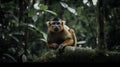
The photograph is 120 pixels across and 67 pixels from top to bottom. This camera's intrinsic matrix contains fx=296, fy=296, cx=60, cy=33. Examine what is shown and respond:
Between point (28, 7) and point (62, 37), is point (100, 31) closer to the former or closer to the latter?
point (62, 37)

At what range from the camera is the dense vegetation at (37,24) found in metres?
4.76

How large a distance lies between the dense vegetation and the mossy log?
48.5 inches

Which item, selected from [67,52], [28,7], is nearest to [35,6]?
[28,7]

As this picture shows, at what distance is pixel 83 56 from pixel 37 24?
2.55 metres

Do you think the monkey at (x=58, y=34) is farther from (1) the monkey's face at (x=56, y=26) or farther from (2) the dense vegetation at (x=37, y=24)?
(2) the dense vegetation at (x=37, y=24)

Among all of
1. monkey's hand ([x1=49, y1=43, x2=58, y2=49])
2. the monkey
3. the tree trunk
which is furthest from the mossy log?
the monkey

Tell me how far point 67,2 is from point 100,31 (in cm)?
228

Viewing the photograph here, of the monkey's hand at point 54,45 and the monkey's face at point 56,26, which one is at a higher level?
the monkey's face at point 56,26

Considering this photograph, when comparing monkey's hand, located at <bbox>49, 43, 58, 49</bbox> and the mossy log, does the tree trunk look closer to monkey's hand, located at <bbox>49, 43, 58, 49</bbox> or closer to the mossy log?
the mossy log

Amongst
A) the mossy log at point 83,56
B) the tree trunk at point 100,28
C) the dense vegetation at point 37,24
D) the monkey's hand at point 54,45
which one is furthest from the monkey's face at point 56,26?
the tree trunk at point 100,28

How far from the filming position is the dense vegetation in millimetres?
4762

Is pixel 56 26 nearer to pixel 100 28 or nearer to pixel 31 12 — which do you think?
pixel 31 12

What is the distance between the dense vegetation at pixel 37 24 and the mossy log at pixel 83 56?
123 centimetres

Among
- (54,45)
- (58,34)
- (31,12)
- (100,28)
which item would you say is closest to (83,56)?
(100,28)
